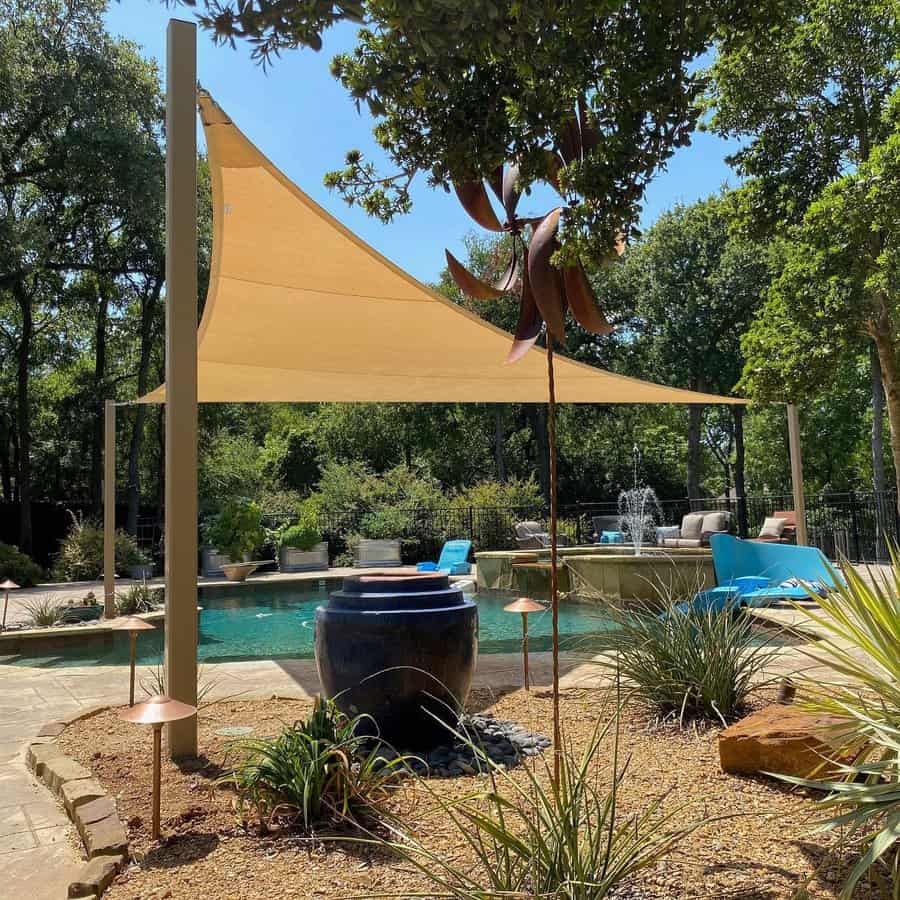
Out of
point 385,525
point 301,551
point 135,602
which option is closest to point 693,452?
point 385,525

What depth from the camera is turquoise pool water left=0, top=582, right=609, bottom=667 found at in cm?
678

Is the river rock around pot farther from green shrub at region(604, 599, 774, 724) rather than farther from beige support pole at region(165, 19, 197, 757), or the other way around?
beige support pole at region(165, 19, 197, 757)

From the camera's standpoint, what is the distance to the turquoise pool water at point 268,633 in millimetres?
6781

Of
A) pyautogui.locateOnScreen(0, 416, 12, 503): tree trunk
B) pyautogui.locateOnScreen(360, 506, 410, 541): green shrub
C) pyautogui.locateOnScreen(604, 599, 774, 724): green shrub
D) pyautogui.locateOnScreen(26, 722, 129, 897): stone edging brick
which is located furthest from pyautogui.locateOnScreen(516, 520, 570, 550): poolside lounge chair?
pyautogui.locateOnScreen(0, 416, 12, 503): tree trunk

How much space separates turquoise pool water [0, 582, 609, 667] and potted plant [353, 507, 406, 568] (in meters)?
2.67

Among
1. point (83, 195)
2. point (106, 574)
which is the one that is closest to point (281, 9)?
point (106, 574)

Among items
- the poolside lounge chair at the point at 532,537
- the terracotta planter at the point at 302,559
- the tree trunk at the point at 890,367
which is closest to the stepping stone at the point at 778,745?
the tree trunk at the point at 890,367

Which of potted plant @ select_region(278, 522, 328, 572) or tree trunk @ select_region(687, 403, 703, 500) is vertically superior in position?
tree trunk @ select_region(687, 403, 703, 500)

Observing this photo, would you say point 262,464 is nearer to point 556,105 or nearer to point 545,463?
point 545,463

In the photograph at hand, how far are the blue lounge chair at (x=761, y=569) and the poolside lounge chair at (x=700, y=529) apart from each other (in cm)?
676

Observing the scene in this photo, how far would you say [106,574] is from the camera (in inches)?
342

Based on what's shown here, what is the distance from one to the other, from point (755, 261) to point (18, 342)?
18138mm

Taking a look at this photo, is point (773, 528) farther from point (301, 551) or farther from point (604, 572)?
point (301, 551)

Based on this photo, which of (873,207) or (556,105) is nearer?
(556,105)
